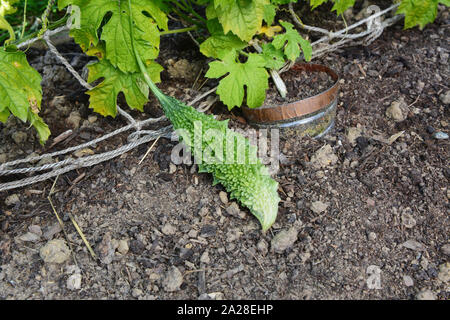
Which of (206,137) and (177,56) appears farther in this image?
(177,56)

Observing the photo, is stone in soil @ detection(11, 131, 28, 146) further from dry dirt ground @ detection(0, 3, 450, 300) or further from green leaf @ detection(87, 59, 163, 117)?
green leaf @ detection(87, 59, 163, 117)

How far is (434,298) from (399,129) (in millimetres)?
1076

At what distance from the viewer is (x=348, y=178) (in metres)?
2.62

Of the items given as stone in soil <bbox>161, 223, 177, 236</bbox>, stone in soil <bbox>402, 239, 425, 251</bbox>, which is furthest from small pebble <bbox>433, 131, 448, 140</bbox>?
stone in soil <bbox>161, 223, 177, 236</bbox>

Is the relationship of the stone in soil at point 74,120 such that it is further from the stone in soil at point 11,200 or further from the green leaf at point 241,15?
the green leaf at point 241,15

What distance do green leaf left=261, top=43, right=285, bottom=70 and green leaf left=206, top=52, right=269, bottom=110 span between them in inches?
4.7

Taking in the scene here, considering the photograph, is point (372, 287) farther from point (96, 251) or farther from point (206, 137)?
point (96, 251)

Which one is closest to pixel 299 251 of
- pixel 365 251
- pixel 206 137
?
pixel 365 251

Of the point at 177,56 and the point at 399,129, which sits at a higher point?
the point at 177,56

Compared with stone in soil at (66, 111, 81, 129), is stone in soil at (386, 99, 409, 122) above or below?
below

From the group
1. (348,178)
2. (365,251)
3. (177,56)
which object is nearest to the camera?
(365,251)

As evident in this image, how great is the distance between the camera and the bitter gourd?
235 cm

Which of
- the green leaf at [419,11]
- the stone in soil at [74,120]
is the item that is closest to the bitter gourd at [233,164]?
the stone in soil at [74,120]

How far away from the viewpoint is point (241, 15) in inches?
102
